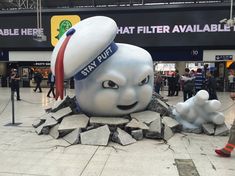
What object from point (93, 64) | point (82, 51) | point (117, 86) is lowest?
point (117, 86)

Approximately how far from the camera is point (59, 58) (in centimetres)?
665

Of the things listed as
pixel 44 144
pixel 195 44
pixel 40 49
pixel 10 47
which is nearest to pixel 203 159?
pixel 44 144

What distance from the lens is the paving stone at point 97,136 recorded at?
6734mm

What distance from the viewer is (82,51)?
652 centimetres

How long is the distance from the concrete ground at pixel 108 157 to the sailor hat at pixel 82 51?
1.31 m

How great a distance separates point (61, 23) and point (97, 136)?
581 inches

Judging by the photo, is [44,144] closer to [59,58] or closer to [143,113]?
[59,58]

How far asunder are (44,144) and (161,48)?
14393mm

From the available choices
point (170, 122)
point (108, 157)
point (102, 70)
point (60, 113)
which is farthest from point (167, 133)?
point (60, 113)

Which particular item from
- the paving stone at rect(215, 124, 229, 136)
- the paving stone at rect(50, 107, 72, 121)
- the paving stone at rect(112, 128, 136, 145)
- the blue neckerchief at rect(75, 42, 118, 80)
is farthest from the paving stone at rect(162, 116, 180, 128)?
the paving stone at rect(50, 107, 72, 121)

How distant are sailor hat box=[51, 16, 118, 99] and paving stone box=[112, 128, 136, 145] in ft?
Result: 4.79

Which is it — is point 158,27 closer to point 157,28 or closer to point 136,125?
point 157,28

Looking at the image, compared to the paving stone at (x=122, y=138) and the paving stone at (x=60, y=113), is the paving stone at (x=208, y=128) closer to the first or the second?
the paving stone at (x=122, y=138)

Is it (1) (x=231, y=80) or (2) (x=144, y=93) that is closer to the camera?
(2) (x=144, y=93)
